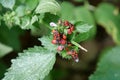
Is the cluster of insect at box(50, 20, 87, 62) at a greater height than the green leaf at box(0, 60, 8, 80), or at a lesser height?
greater

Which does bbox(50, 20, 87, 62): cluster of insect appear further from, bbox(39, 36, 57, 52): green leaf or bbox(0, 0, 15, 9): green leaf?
bbox(0, 0, 15, 9): green leaf

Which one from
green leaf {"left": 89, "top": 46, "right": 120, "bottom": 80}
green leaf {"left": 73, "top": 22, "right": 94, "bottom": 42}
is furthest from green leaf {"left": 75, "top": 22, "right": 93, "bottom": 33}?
green leaf {"left": 89, "top": 46, "right": 120, "bottom": 80}

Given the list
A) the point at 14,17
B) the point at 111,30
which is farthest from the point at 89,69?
the point at 14,17

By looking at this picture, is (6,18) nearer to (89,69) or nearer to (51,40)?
(51,40)

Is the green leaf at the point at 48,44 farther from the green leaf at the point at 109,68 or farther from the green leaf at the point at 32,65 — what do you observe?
the green leaf at the point at 109,68

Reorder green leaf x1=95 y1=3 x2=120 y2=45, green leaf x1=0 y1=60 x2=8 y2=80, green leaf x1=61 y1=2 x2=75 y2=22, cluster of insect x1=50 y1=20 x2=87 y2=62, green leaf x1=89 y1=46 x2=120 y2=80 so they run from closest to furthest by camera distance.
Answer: cluster of insect x1=50 y1=20 x2=87 y2=62
green leaf x1=89 y1=46 x2=120 y2=80
green leaf x1=0 y1=60 x2=8 y2=80
green leaf x1=61 y1=2 x2=75 y2=22
green leaf x1=95 y1=3 x2=120 y2=45

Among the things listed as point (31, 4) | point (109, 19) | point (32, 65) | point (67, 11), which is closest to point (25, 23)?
point (31, 4)
